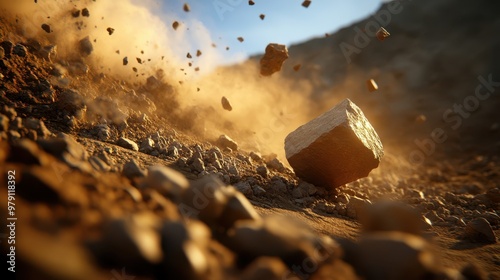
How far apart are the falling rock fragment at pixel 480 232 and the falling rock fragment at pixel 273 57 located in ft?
10.4

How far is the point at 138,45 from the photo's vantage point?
447cm

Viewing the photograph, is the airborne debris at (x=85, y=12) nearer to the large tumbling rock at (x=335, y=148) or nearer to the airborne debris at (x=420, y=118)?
the large tumbling rock at (x=335, y=148)

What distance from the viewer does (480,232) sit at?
288 cm

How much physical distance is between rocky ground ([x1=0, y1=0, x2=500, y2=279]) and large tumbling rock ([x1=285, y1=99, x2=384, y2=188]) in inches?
9.3

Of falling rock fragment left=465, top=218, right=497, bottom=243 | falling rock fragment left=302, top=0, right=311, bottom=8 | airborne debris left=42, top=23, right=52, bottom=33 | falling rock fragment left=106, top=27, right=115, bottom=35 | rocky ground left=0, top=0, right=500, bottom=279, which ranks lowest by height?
falling rock fragment left=465, top=218, right=497, bottom=243

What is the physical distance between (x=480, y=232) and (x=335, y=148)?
1585 mm

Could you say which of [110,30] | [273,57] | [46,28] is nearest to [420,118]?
[273,57]

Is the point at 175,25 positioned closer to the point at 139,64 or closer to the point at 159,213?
the point at 139,64

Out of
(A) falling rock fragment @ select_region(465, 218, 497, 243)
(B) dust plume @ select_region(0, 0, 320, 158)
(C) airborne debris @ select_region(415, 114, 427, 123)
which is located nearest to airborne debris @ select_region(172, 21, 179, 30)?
(B) dust plume @ select_region(0, 0, 320, 158)

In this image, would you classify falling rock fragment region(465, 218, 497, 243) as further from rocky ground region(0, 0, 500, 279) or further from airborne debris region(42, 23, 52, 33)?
airborne debris region(42, 23, 52, 33)

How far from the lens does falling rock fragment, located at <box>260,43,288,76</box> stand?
14.8ft

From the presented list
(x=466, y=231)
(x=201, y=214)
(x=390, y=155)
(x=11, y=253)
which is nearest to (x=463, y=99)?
(x=390, y=155)

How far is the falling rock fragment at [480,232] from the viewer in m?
2.86

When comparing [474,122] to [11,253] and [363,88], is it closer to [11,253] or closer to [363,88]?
[363,88]
